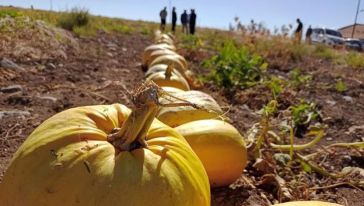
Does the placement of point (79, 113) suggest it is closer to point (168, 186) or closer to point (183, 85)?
point (168, 186)

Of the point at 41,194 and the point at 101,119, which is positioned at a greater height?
the point at 101,119

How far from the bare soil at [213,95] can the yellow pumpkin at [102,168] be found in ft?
3.27

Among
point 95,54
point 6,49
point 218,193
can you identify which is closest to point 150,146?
point 218,193

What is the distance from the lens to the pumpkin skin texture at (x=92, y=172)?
5.31 feet

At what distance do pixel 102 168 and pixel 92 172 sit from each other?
0.13ft

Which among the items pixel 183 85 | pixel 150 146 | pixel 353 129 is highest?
pixel 150 146

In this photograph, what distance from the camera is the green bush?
18.4 m

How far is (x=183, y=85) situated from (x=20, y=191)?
3.75 meters

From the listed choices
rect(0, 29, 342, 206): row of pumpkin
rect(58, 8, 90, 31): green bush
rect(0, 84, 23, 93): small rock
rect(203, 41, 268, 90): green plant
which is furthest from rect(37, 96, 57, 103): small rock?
rect(58, 8, 90, 31): green bush

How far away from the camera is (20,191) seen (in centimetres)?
167

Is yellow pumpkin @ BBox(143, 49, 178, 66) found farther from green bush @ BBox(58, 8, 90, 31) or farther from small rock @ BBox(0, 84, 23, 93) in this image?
green bush @ BBox(58, 8, 90, 31)

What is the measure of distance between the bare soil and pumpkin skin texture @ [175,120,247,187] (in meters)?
0.15

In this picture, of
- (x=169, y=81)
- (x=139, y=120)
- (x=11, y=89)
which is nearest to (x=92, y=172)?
(x=139, y=120)

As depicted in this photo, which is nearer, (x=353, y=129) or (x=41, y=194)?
(x=41, y=194)
